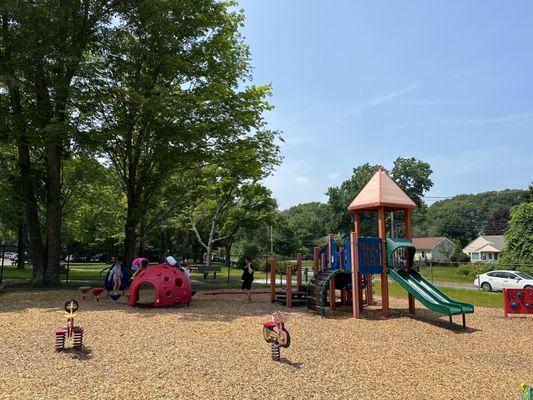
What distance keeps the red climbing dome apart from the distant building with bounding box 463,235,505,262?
66.0 metres

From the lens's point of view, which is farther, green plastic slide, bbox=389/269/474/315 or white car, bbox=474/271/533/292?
white car, bbox=474/271/533/292

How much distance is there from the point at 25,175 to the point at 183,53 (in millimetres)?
8227

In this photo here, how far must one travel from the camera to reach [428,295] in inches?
448

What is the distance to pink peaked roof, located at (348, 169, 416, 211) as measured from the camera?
12.4 m

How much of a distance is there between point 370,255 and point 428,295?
71.4 inches

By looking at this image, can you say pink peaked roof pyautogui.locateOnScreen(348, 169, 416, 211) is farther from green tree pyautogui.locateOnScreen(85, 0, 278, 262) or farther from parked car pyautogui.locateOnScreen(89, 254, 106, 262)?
parked car pyautogui.locateOnScreen(89, 254, 106, 262)

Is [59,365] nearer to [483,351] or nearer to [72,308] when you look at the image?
[72,308]

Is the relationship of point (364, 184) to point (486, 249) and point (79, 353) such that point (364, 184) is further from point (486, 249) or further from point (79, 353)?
point (79, 353)

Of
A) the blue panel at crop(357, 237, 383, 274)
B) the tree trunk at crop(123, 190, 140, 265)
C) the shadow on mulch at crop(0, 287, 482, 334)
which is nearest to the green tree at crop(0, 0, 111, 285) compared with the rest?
the tree trunk at crop(123, 190, 140, 265)

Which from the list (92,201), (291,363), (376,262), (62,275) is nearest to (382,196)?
(376,262)

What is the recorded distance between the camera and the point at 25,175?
1764 cm

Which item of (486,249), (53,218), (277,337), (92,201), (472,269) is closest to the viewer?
(277,337)

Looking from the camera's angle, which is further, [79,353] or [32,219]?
[32,219]

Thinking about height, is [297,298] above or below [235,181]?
below
